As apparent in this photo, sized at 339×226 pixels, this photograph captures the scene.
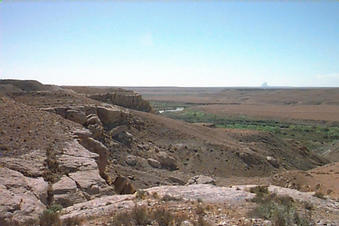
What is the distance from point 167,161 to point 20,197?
15.5 m

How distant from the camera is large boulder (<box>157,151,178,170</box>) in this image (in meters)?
23.1

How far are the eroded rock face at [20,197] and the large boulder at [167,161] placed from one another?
45.7 feet

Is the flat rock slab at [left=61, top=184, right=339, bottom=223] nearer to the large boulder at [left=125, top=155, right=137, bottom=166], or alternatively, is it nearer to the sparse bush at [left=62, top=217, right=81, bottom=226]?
the sparse bush at [left=62, top=217, right=81, bottom=226]

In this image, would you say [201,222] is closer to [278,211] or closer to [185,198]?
[278,211]

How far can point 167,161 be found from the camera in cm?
2322

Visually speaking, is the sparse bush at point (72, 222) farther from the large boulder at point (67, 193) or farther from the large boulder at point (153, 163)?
the large boulder at point (153, 163)

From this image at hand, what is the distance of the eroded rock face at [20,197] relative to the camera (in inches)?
292

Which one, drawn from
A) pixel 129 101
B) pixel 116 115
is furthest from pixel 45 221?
pixel 129 101

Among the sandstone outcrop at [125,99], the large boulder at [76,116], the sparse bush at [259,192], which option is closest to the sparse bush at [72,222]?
the sparse bush at [259,192]

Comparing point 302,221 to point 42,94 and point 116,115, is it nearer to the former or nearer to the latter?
point 116,115

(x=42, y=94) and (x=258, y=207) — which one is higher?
(x=42, y=94)

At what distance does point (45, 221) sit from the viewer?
7156 millimetres

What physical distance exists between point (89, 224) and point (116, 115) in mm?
18185

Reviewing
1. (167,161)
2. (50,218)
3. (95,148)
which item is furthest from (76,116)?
(50,218)
